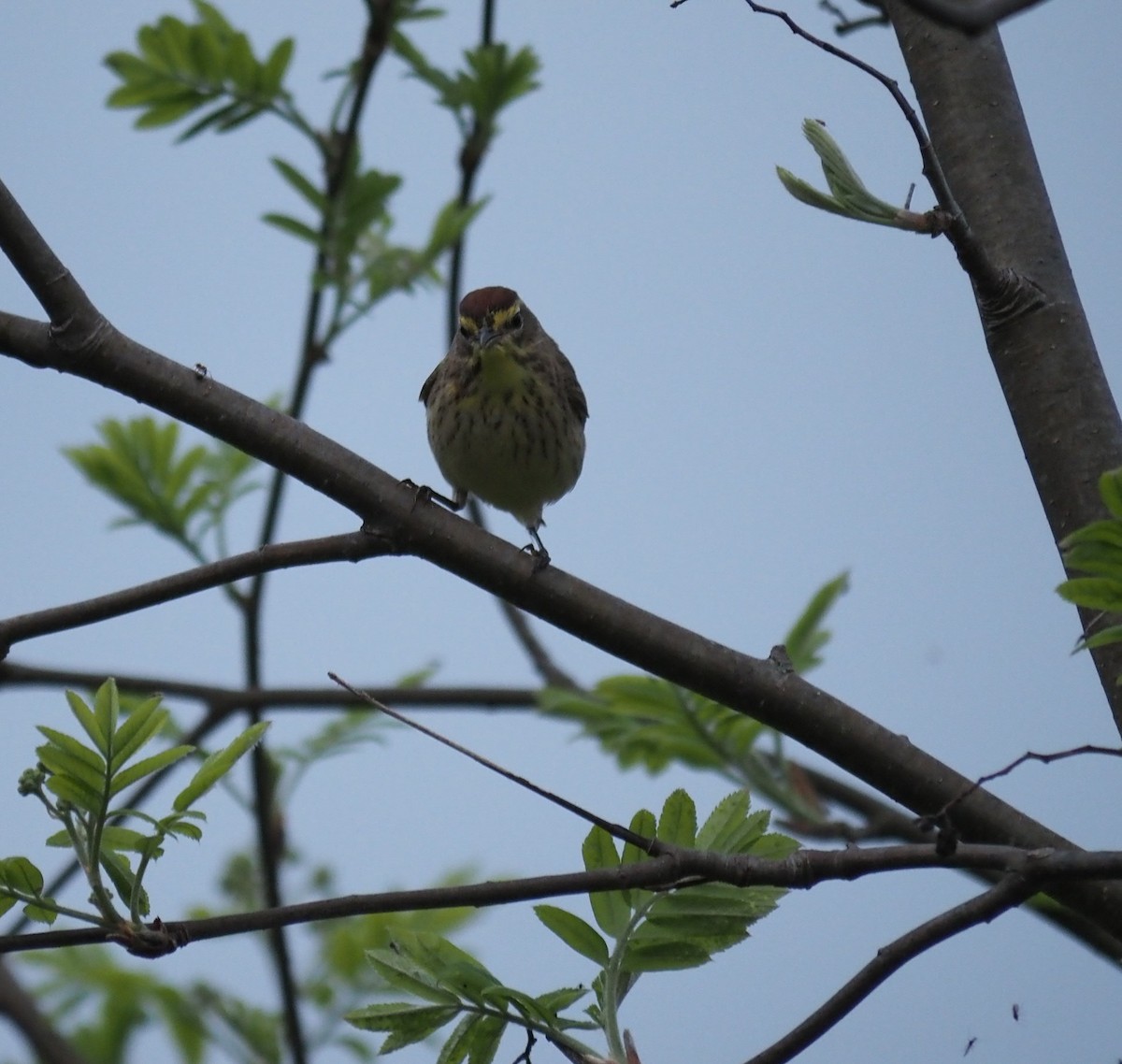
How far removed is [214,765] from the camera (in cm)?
225

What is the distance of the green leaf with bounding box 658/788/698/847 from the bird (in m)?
2.99

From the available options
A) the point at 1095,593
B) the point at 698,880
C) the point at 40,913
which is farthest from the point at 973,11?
the point at 40,913

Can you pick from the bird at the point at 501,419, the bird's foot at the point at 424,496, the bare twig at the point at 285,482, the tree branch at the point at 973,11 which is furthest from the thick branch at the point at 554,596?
the bird at the point at 501,419

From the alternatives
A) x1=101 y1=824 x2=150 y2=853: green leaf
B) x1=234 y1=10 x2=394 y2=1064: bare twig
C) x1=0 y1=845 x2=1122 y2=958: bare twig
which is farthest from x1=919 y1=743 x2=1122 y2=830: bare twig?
x1=234 y1=10 x2=394 y2=1064: bare twig

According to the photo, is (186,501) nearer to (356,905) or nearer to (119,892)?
(119,892)

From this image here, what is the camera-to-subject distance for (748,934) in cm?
230

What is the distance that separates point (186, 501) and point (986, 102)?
3300 millimetres

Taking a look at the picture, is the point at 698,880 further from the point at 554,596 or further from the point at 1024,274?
the point at 1024,274

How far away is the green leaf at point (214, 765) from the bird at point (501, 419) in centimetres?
300

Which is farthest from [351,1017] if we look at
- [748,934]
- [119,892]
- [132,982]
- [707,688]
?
[132,982]

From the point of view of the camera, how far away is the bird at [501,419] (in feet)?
17.5

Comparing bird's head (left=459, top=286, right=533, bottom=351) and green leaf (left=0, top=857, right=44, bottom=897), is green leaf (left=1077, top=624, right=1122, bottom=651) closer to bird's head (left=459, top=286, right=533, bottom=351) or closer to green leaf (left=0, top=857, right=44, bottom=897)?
green leaf (left=0, top=857, right=44, bottom=897)

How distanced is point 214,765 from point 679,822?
2.28 feet

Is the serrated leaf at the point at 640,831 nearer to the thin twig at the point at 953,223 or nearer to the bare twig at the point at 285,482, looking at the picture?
the thin twig at the point at 953,223
